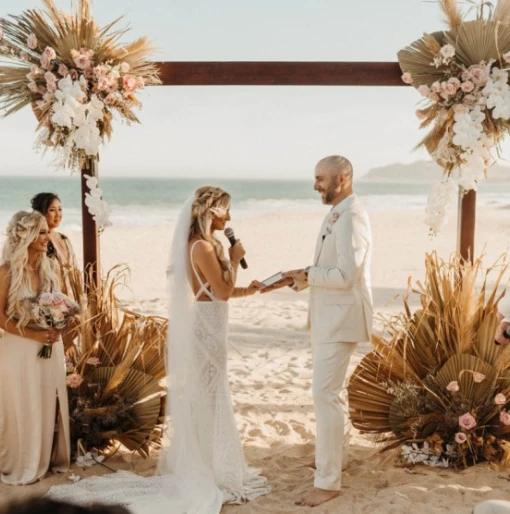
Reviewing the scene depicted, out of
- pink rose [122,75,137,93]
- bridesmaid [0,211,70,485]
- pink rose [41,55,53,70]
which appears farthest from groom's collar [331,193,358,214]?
pink rose [41,55,53,70]

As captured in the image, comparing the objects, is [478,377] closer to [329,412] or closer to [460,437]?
[460,437]

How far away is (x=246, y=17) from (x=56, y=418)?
38.1 m

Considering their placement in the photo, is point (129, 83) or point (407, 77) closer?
point (129, 83)

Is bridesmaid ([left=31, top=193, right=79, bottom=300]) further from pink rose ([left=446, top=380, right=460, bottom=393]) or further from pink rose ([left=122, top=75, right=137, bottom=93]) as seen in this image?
pink rose ([left=446, top=380, right=460, bottom=393])

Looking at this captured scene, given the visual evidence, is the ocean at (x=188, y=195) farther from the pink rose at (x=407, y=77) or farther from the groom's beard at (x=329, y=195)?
the groom's beard at (x=329, y=195)

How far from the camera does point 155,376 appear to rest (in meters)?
5.04

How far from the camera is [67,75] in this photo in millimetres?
4926

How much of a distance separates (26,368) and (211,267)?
4.34 feet

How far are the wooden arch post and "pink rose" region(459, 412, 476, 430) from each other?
1233mm

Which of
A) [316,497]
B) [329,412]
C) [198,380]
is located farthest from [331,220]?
[316,497]

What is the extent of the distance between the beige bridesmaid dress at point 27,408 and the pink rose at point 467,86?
308cm

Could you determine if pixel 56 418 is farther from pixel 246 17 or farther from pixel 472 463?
pixel 246 17

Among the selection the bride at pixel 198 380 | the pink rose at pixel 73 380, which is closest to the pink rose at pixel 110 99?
the bride at pixel 198 380

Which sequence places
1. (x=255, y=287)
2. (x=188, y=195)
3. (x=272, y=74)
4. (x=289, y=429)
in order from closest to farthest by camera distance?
(x=255, y=287) < (x=272, y=74) < (x=289, y=429) < (x=188, y=195)
